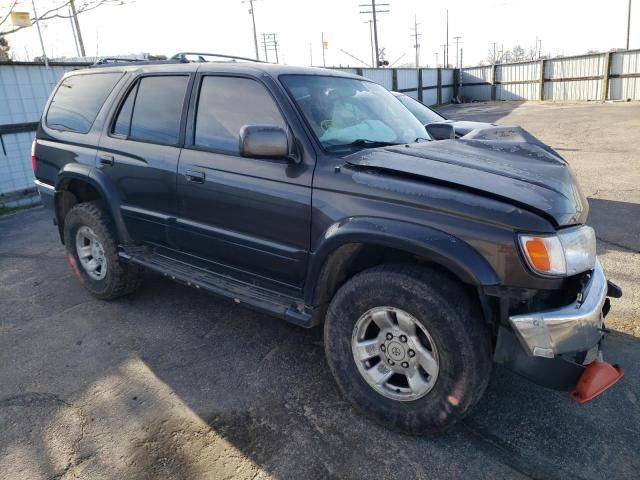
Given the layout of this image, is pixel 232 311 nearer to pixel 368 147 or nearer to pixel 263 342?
pixel 263 342

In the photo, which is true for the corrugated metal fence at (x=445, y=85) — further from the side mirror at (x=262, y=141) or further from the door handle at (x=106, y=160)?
the side mirror at (x=262, y=141)

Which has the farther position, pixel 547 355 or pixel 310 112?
pixel 310 112

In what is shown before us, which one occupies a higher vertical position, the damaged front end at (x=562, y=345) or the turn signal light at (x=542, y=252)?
the turn signal light at (x=542, y=252)

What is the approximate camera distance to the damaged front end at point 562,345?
7.45ft

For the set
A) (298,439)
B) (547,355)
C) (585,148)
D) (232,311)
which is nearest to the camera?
(547,355)

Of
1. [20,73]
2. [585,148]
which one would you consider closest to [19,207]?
[20,73]

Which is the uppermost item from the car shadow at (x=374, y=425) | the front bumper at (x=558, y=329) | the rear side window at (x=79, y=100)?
the rear side window at (x=79, y=100)

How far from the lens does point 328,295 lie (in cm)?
301

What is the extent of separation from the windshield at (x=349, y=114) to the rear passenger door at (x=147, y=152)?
0.96 meters

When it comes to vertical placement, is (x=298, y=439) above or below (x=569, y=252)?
below

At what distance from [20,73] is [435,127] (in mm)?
8349

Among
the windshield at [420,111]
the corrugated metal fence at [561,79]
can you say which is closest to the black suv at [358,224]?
the windshield at [420,111]

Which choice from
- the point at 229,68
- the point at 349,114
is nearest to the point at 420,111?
the point at 349,114

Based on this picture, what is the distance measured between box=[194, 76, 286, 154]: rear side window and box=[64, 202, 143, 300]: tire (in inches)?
53.3
